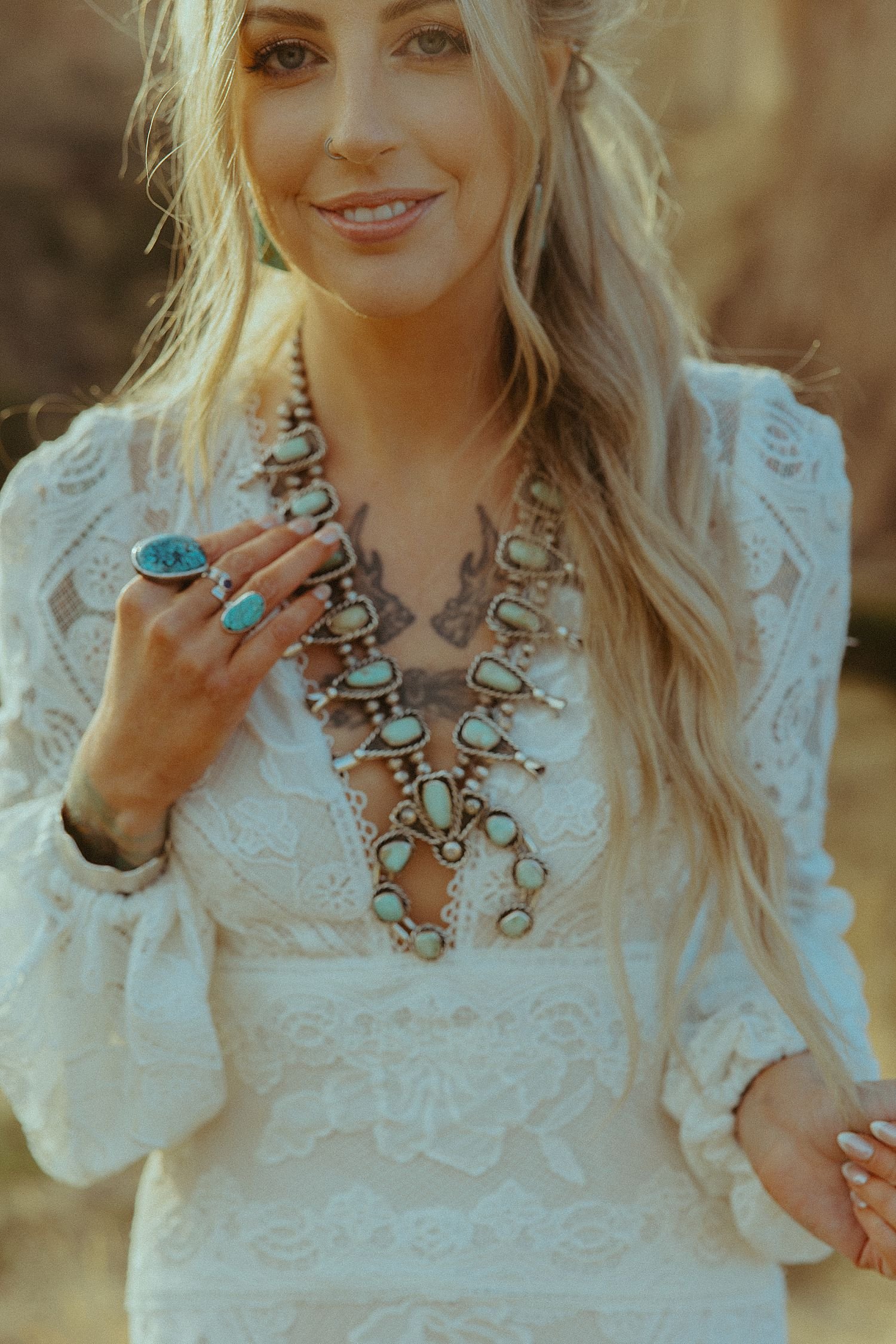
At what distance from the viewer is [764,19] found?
6.32 metres

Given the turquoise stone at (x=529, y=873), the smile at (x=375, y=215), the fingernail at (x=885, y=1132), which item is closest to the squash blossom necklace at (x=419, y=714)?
the turquoise stone at (x=529, y=873)

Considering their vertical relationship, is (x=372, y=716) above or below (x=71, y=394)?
above

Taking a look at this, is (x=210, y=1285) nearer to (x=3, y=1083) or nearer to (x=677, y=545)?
(x=3, y=1083)

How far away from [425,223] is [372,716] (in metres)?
0.55

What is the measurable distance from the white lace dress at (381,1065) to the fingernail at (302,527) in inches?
Result: 6.7

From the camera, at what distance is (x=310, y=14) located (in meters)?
1.65

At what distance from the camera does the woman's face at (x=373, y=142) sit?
5.37 ft

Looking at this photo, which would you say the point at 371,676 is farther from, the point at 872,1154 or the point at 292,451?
the point at 872,1154

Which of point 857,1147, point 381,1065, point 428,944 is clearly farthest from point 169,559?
point 857,1147

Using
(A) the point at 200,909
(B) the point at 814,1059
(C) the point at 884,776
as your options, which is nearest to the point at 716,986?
(B) the point at 814,1059

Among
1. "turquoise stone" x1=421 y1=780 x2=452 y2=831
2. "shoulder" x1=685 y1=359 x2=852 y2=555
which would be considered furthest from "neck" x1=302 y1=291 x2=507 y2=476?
"turquoise stone" x1=421 y1=780 x2=452 y2=831

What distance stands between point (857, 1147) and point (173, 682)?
846mm

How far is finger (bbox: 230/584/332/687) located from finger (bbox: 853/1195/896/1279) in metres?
0.82

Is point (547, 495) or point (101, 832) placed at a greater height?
point (547, 495)
